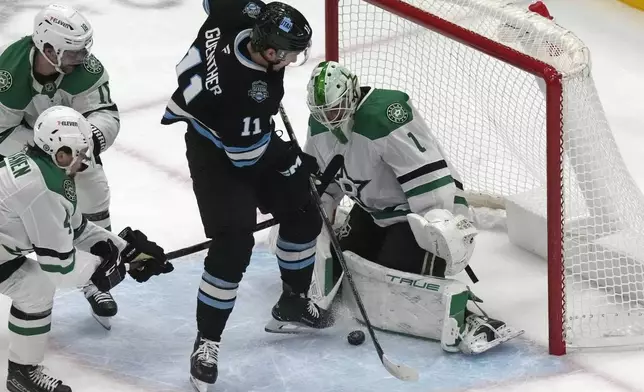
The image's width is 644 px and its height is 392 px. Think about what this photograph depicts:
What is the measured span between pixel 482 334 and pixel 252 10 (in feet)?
3.50

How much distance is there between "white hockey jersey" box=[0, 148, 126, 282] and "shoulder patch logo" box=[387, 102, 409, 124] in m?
0.90

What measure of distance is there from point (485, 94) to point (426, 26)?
19.1 inches

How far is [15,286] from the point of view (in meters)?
3.32

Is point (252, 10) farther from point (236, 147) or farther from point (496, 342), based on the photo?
point (496, 342)

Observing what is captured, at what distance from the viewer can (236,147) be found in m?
3.31

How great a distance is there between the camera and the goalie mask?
351 centimetres

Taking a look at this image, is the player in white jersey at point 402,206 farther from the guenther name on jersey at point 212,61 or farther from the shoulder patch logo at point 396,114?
the guenther name on jersey at point 212,61

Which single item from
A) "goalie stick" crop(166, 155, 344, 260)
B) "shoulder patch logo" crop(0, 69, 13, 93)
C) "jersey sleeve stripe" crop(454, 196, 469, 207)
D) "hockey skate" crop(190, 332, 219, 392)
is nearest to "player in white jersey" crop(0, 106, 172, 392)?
"goalie stick" crop(166, 155, 344, 260)

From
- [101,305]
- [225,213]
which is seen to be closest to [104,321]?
[101,305]

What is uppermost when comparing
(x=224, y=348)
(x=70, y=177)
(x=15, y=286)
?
(x=70, y=177)

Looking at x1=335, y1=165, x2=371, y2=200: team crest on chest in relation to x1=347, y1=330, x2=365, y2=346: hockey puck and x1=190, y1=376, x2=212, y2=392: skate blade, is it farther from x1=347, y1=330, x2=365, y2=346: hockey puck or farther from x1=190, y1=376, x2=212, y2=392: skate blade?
x1=190, y1=376, x2=212, y2=392: skate blade

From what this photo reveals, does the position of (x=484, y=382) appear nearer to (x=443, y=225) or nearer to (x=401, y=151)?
(x=443, y=225)

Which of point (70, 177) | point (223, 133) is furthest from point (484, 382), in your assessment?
point (70, 177)

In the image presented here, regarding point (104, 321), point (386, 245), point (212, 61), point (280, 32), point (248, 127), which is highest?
point (280, 32)
